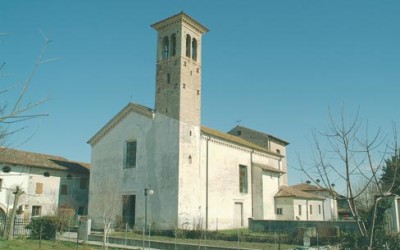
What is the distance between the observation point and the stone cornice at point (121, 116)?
110ft

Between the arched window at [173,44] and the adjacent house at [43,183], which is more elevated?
the arched window at [173,44]

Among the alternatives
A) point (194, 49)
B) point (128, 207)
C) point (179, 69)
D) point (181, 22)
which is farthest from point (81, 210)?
point (181, 22)

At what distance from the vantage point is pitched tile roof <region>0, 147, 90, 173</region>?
116 ft

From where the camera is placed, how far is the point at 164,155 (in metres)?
31.5

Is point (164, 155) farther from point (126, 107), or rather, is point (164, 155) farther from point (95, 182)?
point (95, 182)

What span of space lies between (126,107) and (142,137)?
3593 millimetres

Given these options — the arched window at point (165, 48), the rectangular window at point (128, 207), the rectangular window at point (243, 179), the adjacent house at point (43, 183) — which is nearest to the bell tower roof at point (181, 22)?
the arched window at point (165, 48)

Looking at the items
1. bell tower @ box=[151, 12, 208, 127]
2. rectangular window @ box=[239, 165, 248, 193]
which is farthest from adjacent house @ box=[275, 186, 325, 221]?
bell tower @ box=[151, 12, 208, 127]

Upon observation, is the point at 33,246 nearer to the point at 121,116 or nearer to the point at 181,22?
the point at 121,116

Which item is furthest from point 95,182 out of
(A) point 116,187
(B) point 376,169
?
(B) point 376,169

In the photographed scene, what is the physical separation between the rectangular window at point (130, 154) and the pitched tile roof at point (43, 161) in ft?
31.9

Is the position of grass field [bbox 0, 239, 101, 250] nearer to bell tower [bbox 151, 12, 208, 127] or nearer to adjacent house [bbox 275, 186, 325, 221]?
bell tower [bbox 151, 12, 208, 127]

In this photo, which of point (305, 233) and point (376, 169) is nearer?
point (376, 169)

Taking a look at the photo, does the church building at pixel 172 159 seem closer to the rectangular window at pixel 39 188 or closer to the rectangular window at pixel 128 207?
the rectangular window at pixel 128 207
